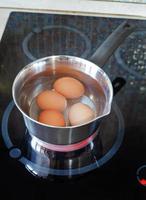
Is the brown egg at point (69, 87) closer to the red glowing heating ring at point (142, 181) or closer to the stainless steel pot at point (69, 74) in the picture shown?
the stainless steel pot at point (69, 74)

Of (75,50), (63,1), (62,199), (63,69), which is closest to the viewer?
(62,199)

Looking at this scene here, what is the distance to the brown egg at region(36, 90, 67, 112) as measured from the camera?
2.09 ft

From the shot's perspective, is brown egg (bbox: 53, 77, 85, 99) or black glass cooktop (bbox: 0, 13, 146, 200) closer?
black glass cooktop (bbox: 0, 13, 146, 200)

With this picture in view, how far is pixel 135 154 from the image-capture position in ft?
2.03

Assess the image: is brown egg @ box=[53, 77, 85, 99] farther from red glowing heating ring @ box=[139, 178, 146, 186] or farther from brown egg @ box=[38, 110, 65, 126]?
red glowing heating ring @ box=[139, 178, 146, 186]

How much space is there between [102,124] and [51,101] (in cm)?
13

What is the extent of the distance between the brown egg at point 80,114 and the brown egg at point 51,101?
24mm

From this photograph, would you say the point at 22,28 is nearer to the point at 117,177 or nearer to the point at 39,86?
the point at 39,86

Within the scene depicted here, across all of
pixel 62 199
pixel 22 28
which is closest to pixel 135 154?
pixel 62 199

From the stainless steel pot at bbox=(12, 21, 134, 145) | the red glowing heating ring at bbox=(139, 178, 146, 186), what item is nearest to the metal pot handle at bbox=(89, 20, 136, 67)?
the stainless steel pot at bbox=(12, 21, 134, 145)

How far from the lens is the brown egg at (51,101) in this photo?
64 cm

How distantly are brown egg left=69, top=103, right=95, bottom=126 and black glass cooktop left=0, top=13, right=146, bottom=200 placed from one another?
57 millimetres

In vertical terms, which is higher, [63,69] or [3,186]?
[63,69]

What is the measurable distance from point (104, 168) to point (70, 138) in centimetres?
10
